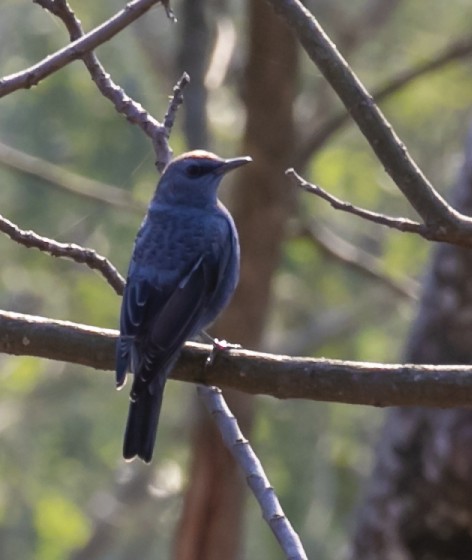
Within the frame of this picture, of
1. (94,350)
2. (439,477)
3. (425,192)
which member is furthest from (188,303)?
(439,477)

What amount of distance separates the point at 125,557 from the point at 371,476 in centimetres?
677

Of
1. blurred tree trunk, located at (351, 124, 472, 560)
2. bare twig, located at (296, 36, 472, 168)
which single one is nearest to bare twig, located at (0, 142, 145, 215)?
bare twig, located at (296, 36, 472, 168)

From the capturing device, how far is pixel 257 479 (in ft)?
12.0

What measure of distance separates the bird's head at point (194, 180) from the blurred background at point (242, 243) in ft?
6.61

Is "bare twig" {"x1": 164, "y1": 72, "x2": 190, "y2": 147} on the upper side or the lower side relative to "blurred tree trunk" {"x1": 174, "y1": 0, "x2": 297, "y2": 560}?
lower

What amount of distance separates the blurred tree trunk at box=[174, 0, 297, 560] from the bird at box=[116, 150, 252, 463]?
219 centimetres

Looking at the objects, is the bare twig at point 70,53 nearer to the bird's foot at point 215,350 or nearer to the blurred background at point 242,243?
the bird's foot at point 215,350

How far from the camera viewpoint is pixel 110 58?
30.4 feet

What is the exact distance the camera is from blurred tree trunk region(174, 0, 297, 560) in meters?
7.94

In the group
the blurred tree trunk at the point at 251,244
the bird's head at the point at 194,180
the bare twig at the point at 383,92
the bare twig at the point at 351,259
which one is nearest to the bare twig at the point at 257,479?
the bird's head at the point at 194,180

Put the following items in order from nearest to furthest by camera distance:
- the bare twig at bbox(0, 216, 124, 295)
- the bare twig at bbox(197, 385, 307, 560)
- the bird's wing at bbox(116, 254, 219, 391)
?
the bare twig at bbox(197, 385, 307, 560) < the bare twig at bbox(0, 216, 124, 295) < the bird's wing at bbox(116, 254, 219, 391)

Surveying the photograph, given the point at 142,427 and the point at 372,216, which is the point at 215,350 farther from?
the point at 372,216

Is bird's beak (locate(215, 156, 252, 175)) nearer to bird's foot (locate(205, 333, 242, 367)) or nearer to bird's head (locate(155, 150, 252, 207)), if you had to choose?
bird's head (locate(155, 150, 252, 207))

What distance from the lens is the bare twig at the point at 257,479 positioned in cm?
343
